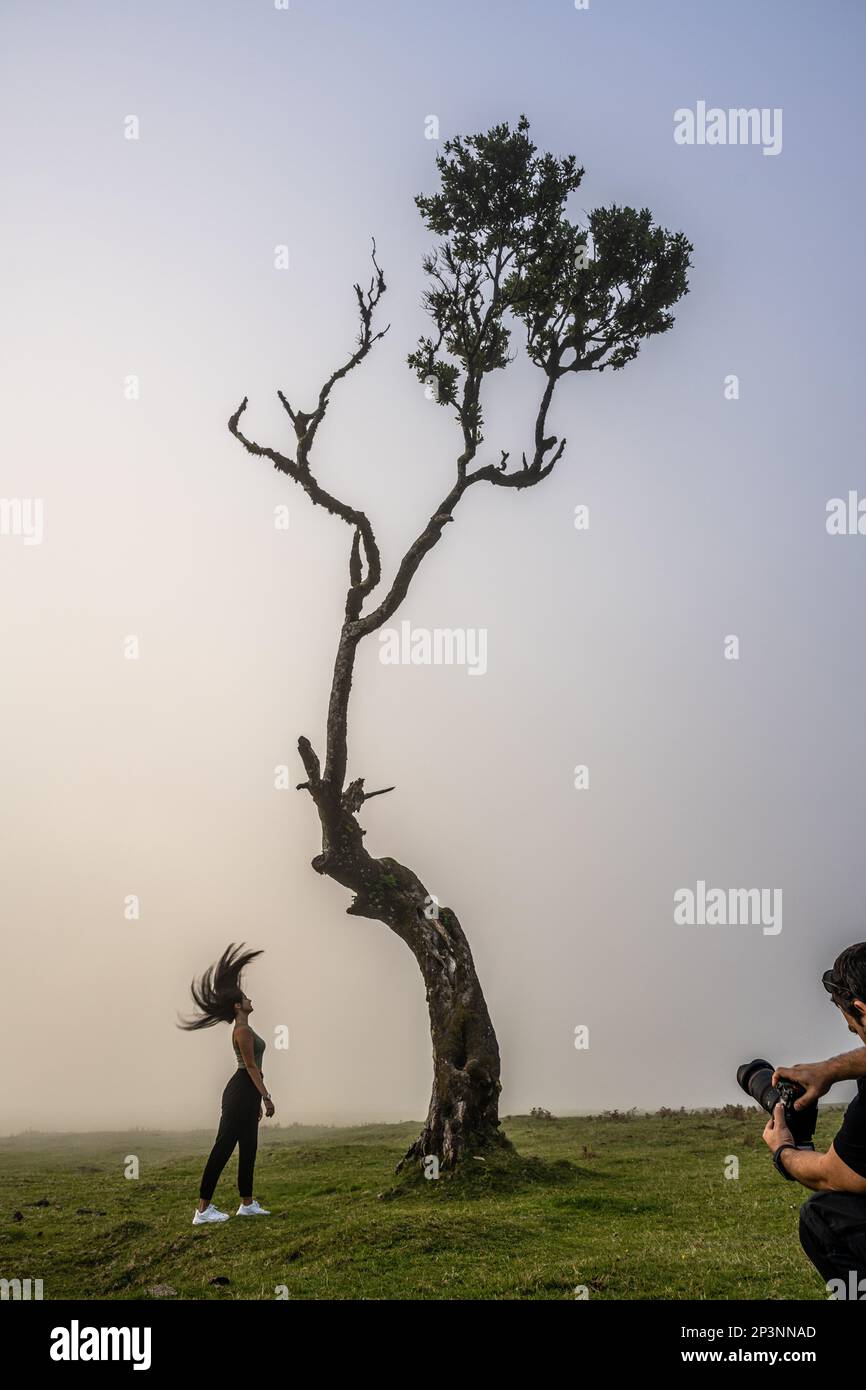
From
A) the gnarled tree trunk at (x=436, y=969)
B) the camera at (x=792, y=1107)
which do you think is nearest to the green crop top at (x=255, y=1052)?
the gnarled tree trunk at (x=436, y=969)

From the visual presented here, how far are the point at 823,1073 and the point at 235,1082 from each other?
10.4 meters

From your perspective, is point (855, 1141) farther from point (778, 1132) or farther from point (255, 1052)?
point (255, 1052)

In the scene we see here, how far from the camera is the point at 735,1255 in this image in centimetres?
1260

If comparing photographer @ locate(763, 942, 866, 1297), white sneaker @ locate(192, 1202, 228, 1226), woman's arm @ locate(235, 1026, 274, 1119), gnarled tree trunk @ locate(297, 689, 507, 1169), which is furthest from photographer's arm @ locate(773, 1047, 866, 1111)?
gnarled tree trunk @ locate(297, 689, 507, 1169)

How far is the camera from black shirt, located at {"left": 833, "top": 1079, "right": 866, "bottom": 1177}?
6.39 m

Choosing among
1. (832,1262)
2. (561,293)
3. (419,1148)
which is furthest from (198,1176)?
(561,293)

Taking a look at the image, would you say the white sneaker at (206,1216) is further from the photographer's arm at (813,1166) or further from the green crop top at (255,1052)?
the photographer's arm at (813,1166)

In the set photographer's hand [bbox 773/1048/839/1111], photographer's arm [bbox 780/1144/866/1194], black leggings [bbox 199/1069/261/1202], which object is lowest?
black leggings [bbox 199/1069/261/1202]

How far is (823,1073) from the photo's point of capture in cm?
676

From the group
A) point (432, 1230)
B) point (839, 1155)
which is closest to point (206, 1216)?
point (432, 1230)

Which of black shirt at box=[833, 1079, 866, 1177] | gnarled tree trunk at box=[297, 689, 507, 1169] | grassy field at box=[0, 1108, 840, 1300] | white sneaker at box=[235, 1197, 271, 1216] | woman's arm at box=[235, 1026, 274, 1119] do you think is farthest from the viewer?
gnarled tree trunk at box=[297, 689, 507, 1169]

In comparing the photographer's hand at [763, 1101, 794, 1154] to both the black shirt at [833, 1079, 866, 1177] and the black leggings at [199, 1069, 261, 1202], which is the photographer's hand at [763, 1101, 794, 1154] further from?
the black leggings at [199, 1069, 261, 1202]

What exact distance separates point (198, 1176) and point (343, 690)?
10.9m
